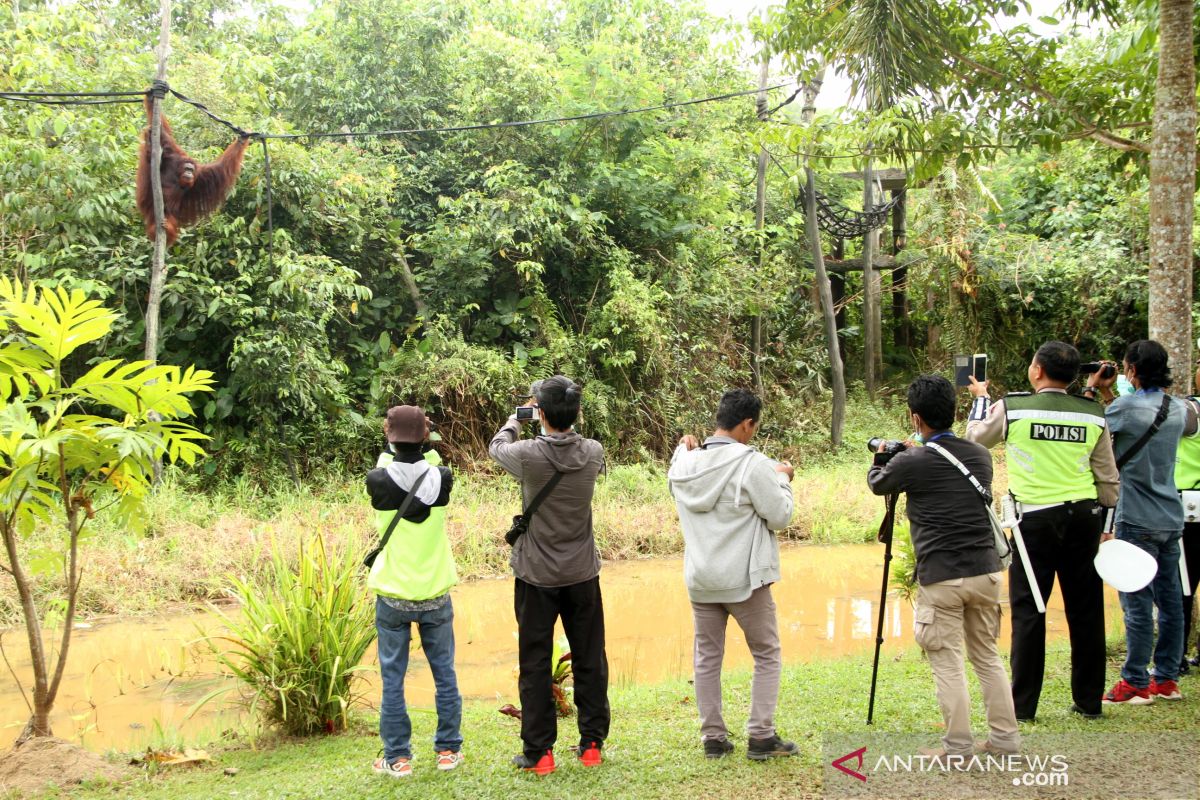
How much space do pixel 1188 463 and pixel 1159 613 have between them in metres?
0.85

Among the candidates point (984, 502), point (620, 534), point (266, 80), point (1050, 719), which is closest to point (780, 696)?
point (1050, 719)

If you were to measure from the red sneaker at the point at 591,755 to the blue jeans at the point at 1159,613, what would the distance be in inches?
110

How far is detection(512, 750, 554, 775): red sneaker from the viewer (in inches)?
165

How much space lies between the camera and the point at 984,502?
3973 millimetres

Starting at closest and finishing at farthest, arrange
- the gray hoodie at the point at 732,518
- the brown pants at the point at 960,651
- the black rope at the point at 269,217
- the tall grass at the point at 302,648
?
the brown pants at the point at 960,651 < the gray hoodie at the point at 732,518 < the tall grass at the point at 302,648 < the black rope at the point at 269,217

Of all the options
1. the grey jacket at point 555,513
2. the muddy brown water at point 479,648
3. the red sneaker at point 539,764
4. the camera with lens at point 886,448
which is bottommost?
A: the muddy brown water at point 479,648

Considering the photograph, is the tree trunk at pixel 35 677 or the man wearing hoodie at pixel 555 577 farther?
the tree trunk at pixel 35 677

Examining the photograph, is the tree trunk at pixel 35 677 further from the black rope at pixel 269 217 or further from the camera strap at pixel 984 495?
the black rope at pixel 269 217

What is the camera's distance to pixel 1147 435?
15.9 feet

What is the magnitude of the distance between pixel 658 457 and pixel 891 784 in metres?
11.2

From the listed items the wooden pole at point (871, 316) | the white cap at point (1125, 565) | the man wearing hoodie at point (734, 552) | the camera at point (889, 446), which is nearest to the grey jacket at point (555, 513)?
the man wearing hoodie at point (734, 552)

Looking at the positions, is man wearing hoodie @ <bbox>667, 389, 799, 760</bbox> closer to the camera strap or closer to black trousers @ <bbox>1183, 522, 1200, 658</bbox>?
the camera strap

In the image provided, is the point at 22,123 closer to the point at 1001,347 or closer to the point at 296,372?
the point at 296,372

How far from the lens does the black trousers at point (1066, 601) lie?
451 cm
